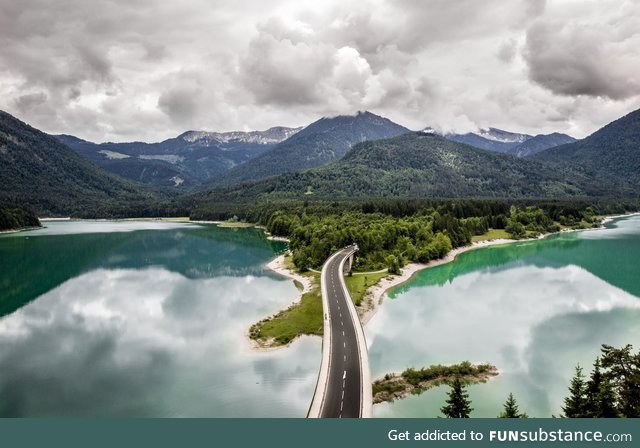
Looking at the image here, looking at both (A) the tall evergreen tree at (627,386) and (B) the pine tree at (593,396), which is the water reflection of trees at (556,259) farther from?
(B) the pine tree at (593,396)

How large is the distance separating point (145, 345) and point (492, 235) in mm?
150798

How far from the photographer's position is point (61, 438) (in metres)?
32.1

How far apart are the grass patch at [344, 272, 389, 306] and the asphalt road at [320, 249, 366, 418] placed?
39.9 ft

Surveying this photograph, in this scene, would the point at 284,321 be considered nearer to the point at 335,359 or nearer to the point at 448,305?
the point at 335,359

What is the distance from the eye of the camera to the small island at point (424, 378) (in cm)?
4516

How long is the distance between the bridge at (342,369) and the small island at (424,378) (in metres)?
3.95

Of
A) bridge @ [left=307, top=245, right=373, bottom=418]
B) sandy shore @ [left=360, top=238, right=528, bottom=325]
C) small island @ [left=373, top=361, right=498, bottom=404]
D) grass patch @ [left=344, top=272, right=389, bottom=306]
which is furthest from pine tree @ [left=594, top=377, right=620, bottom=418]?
grass patch @ [left=344, top=272, right=389, bottom=306]

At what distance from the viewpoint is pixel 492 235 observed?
7003 inches

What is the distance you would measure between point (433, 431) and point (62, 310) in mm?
74651

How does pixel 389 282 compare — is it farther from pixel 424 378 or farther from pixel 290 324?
pixel 424 378

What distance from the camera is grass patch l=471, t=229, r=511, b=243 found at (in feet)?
556

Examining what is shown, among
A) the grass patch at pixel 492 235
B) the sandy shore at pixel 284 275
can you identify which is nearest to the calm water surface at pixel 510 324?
the sandy shore at pixel 284 275

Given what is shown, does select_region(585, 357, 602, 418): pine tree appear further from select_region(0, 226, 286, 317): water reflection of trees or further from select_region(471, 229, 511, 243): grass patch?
select_region(471, 229, 511, 243): grass patch

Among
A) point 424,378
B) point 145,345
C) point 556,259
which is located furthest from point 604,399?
point 556,259
